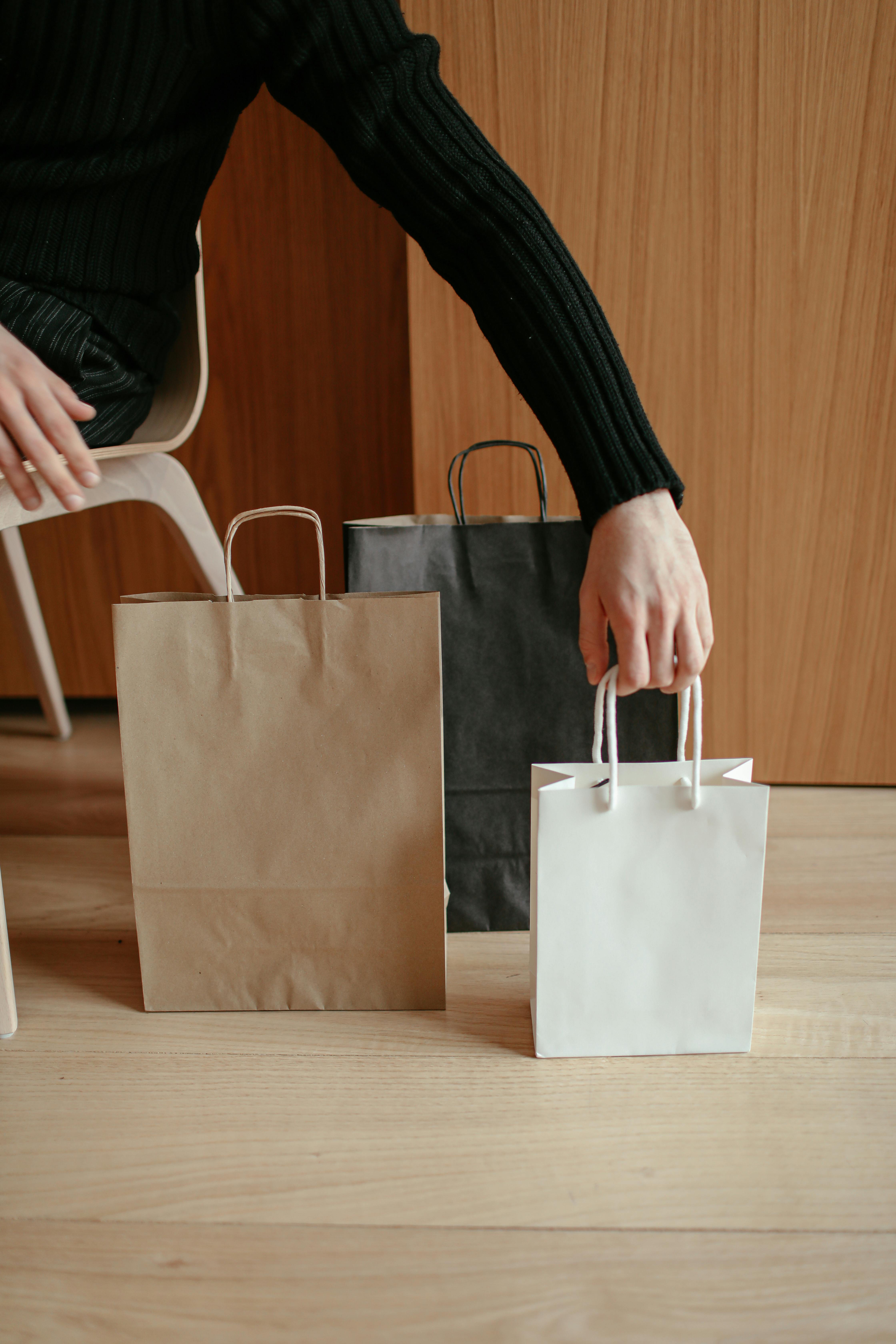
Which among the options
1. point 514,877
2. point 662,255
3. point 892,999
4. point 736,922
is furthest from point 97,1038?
point 662,255

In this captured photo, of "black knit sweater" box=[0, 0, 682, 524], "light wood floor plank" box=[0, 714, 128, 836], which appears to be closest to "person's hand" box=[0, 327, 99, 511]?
"black knit sweater" box=[0, 0, 682, 524]

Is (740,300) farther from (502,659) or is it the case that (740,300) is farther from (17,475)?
(17,475)

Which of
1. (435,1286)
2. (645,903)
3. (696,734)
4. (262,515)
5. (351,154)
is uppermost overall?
(351,154)

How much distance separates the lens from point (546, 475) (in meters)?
1.09

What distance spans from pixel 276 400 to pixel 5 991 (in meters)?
0.96

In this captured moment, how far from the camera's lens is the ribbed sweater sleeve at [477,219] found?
0.67 m

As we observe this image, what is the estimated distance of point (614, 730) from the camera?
62cm

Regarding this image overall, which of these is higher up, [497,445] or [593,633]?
[497,445]

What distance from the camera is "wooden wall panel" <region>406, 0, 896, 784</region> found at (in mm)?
962

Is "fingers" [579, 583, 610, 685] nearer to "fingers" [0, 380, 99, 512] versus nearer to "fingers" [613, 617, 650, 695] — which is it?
"fingers" [613, 617, 650, 695]

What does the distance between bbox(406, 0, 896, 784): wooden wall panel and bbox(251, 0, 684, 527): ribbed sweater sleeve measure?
1.02ft

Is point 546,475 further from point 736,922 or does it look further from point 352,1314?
point 352,1314

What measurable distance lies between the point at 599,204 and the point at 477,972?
0.80m

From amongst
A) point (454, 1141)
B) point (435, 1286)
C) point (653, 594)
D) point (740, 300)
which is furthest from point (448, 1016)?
point (740, 300)
